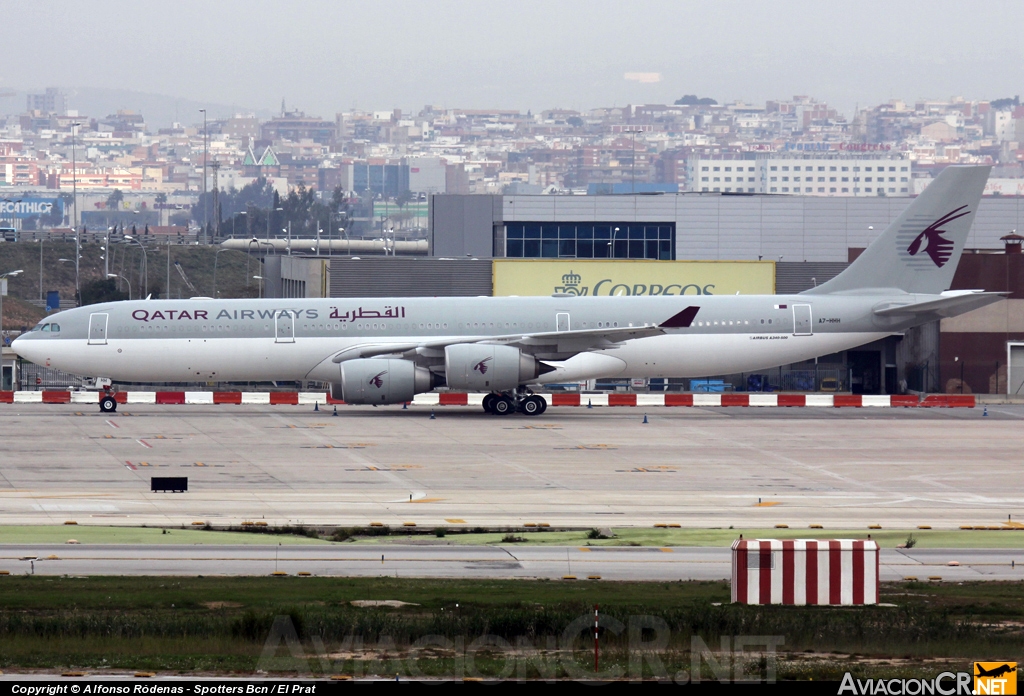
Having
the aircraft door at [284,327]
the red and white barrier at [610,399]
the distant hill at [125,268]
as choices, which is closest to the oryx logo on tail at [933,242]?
the red and white barrier at [610,399]

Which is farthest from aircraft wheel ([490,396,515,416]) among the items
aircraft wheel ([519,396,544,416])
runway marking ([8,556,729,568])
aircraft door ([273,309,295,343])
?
runway marking ([8,556,729,568])

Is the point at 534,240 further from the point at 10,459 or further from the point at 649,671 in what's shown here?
the point at 649,671

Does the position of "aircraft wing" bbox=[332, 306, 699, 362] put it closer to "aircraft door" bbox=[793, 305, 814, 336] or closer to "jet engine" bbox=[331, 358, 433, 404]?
"jet engine" bbox=[331, 358, 433, 404]

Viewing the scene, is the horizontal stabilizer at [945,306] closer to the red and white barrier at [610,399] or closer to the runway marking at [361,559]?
the red and white barrier at [610,399]

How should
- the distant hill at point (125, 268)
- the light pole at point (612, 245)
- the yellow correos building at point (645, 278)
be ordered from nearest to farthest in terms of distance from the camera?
1. the yellow correos building at point (645, 278)
2. the light pole at point (612, 245)
3. the distant hill at point (125, 268)

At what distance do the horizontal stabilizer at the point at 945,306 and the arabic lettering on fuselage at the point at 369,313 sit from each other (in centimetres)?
1743

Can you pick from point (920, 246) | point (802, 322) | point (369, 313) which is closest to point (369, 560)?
point (369, 313)

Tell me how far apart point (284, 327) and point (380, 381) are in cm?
444

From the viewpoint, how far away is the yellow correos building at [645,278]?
6531 centimetres

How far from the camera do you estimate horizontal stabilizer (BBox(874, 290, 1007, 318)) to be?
46.3 m

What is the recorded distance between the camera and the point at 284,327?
1834 inches

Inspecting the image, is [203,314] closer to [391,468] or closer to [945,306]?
[391,468]

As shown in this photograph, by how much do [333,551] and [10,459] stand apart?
16.0 metres

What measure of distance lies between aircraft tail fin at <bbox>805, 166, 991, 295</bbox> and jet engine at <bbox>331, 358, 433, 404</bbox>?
16.0 metres
